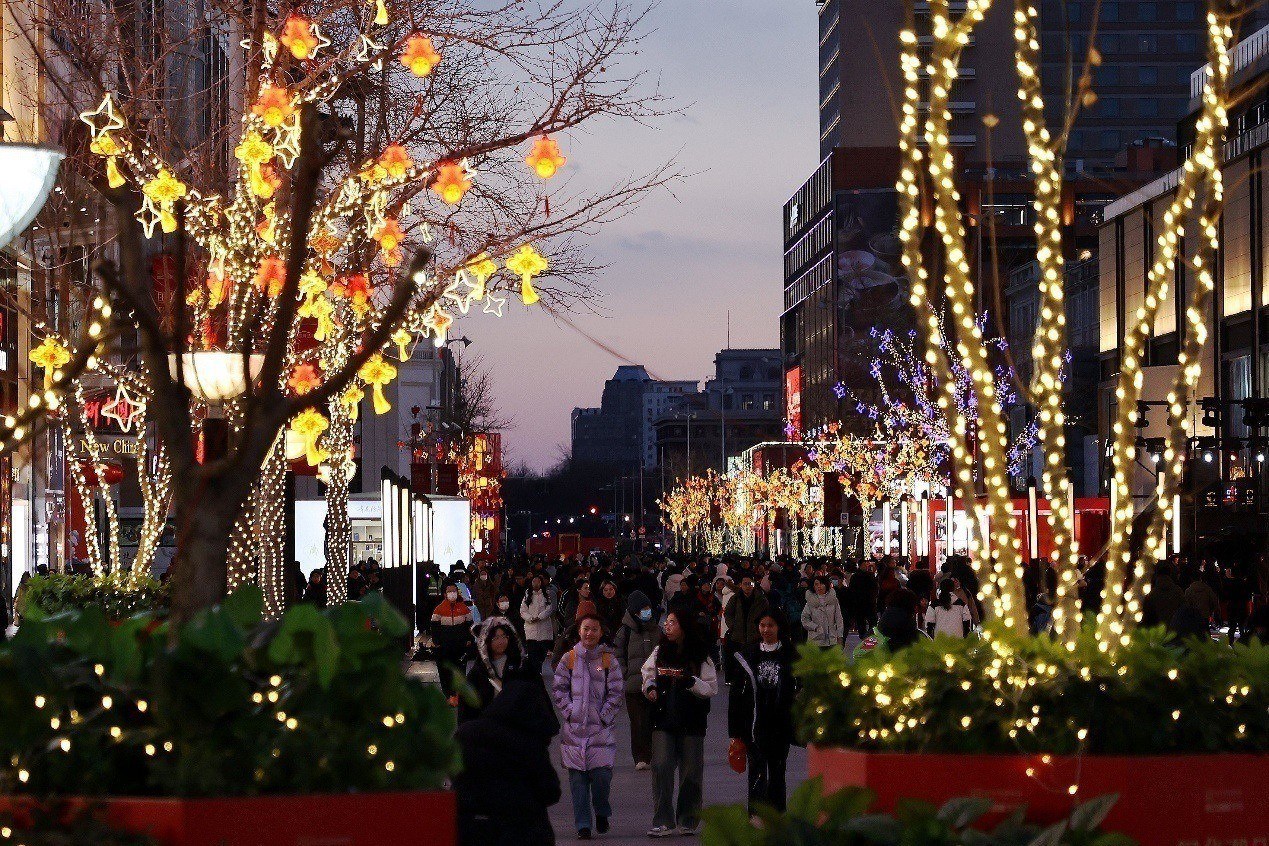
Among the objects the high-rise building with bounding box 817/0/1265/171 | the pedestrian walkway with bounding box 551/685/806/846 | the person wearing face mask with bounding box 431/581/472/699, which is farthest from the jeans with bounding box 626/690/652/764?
the high-rise building with bounding box 817/0/1265/171

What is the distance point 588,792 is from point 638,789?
109 inches

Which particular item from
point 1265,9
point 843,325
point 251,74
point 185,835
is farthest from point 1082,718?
point 843,325

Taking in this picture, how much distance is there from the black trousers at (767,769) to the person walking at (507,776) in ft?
14.3

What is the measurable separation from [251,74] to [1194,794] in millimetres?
14261

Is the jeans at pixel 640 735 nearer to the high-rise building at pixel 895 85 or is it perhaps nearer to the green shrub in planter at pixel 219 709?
the green shrub in planter at pixel 219 709

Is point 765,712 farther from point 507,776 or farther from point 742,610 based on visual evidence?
point 742,610

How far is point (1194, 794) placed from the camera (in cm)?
645

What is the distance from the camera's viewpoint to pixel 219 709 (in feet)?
15.0

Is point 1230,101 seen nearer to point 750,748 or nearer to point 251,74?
point 750,748

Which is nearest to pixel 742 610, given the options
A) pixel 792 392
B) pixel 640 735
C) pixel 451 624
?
pixel 451 624

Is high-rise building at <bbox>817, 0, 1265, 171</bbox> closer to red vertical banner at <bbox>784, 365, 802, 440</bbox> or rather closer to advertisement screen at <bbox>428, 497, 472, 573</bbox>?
red vertical banner at <bbox>784, 365, 802, 440</bbox>

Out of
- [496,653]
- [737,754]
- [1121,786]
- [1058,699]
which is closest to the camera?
[1121,786]

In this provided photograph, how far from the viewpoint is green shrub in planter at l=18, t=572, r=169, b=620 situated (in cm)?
2086

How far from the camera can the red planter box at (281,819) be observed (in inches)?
179
